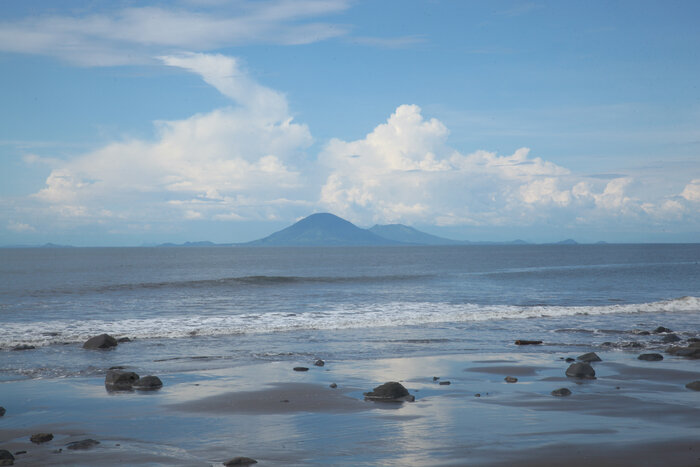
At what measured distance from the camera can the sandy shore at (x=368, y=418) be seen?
10938 mm

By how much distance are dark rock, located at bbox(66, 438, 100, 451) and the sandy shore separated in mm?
183

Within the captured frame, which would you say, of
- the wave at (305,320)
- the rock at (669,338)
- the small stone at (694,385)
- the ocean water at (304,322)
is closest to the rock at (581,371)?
the small stone at (694,385)

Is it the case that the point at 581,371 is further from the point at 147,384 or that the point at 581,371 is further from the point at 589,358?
the point at 147,384

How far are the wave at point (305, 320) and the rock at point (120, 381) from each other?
1016 cm

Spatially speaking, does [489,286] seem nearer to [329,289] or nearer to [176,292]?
[329,289]

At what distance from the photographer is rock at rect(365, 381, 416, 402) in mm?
15207

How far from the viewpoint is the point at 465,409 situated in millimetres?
14195

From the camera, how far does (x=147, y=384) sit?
16953 millimetres

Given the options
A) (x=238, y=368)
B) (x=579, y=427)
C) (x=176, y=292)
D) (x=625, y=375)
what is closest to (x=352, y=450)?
(x=579, y=427)

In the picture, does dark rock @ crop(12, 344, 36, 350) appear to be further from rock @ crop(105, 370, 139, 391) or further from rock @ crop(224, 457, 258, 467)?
rock @ crop(224, 457, 258, 467)

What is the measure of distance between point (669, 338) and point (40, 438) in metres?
24.7

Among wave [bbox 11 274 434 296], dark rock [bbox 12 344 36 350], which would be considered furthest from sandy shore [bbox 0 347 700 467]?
wave [bbox 11 274 434 296]

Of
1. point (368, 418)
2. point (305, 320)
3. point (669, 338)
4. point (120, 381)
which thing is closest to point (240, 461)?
point (368, 418)

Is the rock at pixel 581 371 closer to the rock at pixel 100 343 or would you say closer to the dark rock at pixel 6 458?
the dark rock at pixel 6 458
